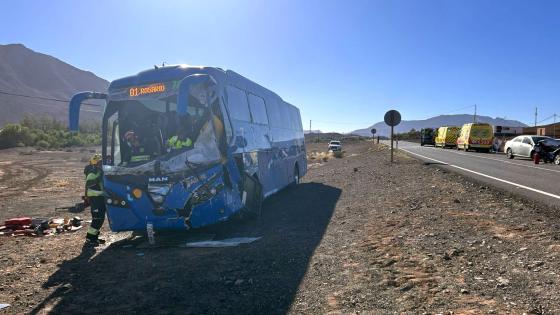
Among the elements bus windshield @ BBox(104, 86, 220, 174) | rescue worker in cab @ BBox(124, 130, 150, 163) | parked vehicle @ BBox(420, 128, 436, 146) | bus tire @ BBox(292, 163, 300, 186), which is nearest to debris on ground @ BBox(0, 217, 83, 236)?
bus windshield @ BBox(104, 86, 220, 174)

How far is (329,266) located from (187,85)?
3.58 m

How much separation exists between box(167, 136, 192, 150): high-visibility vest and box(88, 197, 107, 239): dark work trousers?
2011 mm

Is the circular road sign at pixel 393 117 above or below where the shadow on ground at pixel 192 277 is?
above

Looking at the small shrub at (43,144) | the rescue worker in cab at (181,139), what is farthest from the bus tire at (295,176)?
the small shrub at (43,144)

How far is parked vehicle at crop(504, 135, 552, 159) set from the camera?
2600 centimetres

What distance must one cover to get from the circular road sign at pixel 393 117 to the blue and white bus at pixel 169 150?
13.8m

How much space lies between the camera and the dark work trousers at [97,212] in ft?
27.8

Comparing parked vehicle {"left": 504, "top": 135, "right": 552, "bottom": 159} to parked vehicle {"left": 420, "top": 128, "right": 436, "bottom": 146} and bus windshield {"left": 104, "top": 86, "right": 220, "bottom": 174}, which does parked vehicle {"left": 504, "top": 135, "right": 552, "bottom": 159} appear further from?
parked vehicle {"left": 420, "top": 128, "right": 436, "bottom": 146}

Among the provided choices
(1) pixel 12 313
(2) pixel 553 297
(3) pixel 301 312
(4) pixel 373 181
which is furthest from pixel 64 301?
(4) pixel 373 181

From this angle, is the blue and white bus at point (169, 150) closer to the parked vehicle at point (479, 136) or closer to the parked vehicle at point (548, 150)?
the parked vehicle at point (548, 150)

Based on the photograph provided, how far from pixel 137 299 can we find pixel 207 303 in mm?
923

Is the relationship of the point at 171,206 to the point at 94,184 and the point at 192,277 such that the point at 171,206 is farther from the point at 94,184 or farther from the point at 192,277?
the point at 192,277

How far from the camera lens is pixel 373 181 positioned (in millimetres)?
15719

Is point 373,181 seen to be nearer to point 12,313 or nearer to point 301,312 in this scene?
point 301,312
